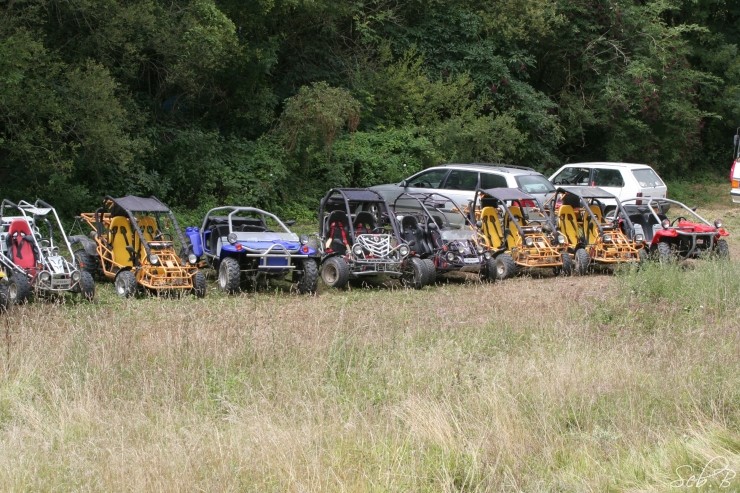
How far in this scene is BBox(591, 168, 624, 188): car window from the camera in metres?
23.2

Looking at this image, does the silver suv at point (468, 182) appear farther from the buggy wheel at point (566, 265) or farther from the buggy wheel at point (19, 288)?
the buggy wheel at point (19, 288)

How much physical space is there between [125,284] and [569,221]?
323 inches

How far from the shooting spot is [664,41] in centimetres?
2973

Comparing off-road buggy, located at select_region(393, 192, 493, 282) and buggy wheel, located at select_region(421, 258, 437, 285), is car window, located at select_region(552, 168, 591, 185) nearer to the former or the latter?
off-road buggy, located at select_region(393, 192, 493, 282)

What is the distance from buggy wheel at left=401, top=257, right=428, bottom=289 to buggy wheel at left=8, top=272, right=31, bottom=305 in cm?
560

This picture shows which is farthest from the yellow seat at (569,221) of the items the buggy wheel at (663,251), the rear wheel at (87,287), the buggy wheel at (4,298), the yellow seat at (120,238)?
the buggy wheel at (4,298)

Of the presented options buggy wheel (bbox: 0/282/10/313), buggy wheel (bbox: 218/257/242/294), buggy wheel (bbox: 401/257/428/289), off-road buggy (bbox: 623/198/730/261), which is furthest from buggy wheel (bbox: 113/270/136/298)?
off-road buggy (bbox: 623/198/730/261)

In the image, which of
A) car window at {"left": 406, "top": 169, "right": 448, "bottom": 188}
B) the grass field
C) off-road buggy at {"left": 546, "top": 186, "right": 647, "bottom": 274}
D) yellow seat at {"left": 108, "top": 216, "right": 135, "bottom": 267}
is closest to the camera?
the grass field

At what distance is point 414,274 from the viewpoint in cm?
1485

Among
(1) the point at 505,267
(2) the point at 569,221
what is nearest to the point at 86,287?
(1) the point at 505,267

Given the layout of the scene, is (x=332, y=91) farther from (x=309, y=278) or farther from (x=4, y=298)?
(x=4, y=298)

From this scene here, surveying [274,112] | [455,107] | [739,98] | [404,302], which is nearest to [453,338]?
[404,302]

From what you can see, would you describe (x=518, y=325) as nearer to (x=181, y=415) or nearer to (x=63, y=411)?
(x=181, y=415)

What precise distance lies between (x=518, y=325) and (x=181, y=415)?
4.27 meters
